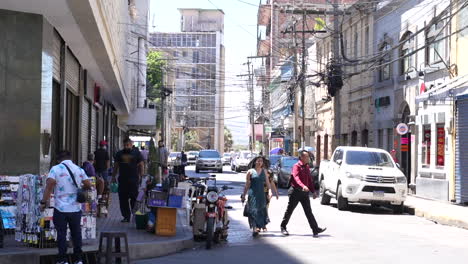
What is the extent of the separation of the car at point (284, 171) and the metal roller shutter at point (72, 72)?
14074 millimetres

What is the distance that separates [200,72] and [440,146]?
10825cm

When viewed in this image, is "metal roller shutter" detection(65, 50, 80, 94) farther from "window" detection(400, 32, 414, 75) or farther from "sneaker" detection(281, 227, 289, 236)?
"window" detection(400, 32, 414, 75)

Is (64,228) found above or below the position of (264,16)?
below

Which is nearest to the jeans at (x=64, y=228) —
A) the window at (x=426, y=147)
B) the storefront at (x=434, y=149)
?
the storefront at (x=434, y=149)

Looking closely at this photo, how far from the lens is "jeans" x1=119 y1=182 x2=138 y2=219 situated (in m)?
14.1

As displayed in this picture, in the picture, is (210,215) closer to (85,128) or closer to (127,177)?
(127,177)

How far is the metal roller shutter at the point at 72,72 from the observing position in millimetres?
17016

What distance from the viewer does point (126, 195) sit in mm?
14094

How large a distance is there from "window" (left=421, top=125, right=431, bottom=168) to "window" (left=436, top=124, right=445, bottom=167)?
120cm

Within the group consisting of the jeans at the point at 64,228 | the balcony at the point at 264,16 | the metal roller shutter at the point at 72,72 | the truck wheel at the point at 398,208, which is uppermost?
the balcony at the point at 264,16

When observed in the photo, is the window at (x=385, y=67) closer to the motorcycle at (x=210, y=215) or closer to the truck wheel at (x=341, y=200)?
the truck wheel at (x=341, y=200)

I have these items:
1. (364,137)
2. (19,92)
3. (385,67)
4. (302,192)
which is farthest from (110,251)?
(364,137)

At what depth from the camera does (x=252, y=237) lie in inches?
533

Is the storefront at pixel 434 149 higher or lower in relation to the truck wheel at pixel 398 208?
higher
